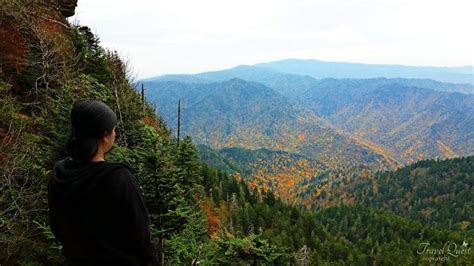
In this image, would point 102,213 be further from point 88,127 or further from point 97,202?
point 88,127

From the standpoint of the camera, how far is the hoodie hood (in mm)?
2934

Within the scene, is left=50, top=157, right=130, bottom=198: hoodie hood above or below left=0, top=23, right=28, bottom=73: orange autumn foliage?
below

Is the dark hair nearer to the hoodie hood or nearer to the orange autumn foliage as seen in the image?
the hoodie hood

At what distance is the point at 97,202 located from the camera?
294 centimetres

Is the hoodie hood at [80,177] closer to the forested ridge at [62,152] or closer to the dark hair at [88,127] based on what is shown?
the dark hair at [88,127]

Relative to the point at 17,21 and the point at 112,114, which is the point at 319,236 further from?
the point at 112,114

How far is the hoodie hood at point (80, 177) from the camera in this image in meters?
2.93

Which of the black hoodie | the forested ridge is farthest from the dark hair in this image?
the forested ridge

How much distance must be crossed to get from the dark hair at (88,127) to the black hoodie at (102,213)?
0.34 feet

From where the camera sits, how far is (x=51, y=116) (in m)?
13.7

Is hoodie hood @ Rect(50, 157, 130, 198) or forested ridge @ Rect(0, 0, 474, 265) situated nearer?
hoodie hood @ Rect(50, 157, 130, 198)

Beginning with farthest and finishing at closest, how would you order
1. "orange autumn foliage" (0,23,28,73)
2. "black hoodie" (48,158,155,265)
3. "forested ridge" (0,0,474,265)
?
"orange autumn foliage" (0,23,28,73), "forested ridge" (0,0,474,265), "black hoodie" (48,158,155,265)

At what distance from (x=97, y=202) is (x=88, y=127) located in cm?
59

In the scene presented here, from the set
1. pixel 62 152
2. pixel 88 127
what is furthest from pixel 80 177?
pixel 62 152
